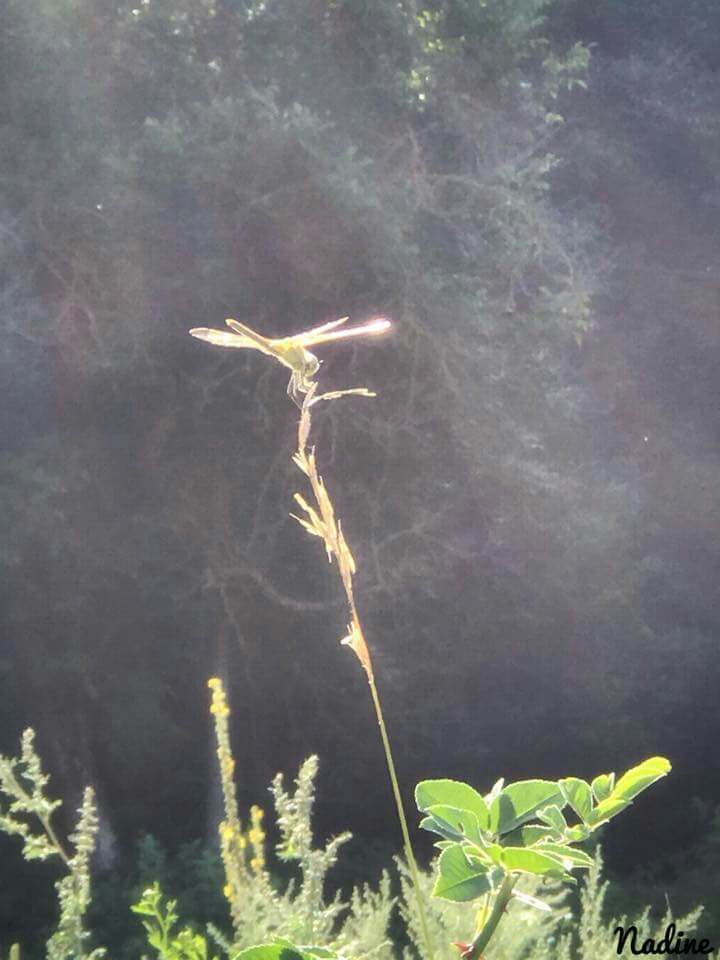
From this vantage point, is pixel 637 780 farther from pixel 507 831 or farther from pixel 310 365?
pixel 310 365

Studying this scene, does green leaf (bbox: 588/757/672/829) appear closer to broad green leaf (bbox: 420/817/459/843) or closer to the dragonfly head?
broad green leaf (bbox: 420/817/459/843)

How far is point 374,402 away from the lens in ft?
19.0

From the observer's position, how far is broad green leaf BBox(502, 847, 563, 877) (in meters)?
0.85

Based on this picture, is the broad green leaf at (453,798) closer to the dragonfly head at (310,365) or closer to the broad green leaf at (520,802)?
the broad green leaf at (520,802)

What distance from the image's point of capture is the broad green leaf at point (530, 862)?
85 centimetres

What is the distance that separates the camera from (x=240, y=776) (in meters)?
6.86

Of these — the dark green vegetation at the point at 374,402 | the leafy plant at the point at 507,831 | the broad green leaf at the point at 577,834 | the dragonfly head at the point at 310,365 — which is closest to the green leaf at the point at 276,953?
the leafy plant at the point at 507,831

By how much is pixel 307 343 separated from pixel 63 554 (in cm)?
536

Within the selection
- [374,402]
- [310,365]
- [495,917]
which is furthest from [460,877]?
[374,402]

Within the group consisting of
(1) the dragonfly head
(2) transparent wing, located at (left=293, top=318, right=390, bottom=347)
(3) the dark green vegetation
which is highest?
(2) transparent wing, located at (left=293, top=318, right=390, bottom=347)

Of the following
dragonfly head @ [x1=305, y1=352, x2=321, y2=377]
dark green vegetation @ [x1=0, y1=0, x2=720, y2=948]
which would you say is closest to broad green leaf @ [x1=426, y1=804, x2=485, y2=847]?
dragonfly head @ [x1=305, y1=352, x2=321, y2=377]

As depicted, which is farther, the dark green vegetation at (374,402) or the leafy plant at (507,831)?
the dark green vegetation at (374,402)

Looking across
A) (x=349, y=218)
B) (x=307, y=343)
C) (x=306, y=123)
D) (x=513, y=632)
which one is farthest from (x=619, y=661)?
(x=307, y=343)

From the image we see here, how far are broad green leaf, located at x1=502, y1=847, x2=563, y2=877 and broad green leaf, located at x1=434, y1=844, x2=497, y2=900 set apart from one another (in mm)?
21
